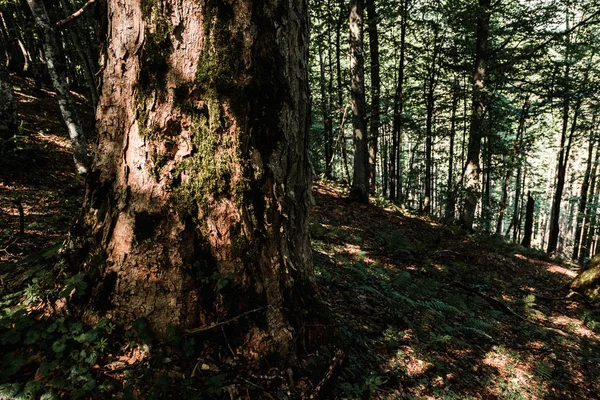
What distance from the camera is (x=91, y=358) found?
172cm

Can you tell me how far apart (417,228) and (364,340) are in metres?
9.04

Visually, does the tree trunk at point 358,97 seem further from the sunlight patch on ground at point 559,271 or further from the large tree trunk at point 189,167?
the large tree trunk at point 189,167

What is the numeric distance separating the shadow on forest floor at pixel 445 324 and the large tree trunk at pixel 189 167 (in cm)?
124

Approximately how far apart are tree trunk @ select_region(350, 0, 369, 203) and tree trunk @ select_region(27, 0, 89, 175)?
798cm

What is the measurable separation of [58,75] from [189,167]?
19.5 feet

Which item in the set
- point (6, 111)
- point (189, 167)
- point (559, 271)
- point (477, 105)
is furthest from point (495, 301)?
point (6, 111)

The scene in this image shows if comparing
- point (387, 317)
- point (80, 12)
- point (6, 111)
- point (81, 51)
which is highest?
point (81, 51)

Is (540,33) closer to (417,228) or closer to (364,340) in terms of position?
(417,228)

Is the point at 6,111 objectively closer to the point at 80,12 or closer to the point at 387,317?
the point at 80,12

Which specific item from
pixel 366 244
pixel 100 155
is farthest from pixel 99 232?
pixel 366 244

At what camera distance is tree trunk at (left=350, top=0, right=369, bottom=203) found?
399 inches

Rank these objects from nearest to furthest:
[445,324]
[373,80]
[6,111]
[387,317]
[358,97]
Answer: [387,317]
[445,324]
[6,111]
[358,97]
[373,80]

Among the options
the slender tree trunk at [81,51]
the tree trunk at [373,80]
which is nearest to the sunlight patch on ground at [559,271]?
the tree trunk at [373,80]

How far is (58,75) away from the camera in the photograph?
582 centimetres
